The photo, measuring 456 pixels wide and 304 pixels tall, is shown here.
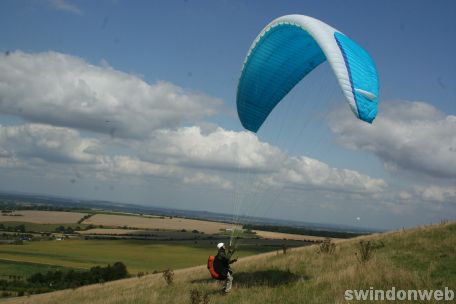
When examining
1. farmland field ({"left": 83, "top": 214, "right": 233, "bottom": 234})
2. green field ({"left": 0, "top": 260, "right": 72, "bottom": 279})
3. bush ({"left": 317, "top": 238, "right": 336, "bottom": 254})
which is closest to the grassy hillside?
bush ({"left": 317, "top": 238, "right": 336, "bottom": 254})

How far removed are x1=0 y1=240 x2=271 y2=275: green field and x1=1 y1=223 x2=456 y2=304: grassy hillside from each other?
31.4 metres

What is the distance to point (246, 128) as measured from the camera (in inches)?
655

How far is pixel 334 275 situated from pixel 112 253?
5421 cm

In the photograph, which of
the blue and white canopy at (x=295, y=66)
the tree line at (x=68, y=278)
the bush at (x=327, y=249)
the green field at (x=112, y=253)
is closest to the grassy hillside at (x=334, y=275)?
the bush at (x=327, y=249)

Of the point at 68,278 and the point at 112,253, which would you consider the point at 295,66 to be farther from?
the point at 112,253

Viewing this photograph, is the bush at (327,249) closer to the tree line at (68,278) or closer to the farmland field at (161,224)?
the tree line at (68,278)

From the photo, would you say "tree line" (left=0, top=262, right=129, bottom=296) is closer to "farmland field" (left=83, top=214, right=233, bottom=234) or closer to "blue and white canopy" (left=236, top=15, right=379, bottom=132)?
"blue and white canopy" (left=236, top=15, right=379, bottom=132)

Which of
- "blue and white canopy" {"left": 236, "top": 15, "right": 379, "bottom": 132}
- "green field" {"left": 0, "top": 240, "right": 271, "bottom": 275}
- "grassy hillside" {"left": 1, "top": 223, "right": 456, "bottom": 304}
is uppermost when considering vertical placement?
"blue and white canopy" {"left": 236, "top": 15, "right": 379, "bottom": 132}

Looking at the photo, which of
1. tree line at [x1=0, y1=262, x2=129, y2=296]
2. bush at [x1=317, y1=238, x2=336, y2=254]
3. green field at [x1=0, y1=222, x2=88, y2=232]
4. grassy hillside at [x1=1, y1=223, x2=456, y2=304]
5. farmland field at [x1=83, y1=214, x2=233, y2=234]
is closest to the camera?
grassy hillside at [x1=1, y1=223, x2=456, y2=304]

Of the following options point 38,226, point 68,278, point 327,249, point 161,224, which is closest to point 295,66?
point 327,249

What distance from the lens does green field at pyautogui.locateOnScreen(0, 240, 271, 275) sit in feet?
175

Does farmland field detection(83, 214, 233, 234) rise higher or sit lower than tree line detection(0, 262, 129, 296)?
higher

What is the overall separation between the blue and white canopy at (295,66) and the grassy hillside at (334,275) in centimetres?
523

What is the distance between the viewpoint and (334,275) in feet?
46.4
